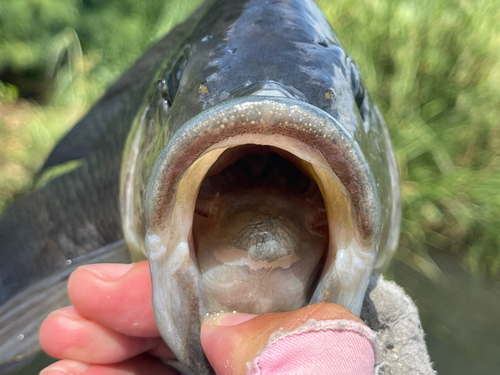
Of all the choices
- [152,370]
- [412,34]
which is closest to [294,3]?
[152,370]

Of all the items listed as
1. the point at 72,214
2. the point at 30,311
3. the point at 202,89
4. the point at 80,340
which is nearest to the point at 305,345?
the point at 202,89

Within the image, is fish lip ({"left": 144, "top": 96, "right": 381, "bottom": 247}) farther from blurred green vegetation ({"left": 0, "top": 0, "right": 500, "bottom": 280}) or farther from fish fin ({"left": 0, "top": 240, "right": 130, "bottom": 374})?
blurred green vegetation ({"left": 0, "top": 0, "right": 500, "bottom": 280})

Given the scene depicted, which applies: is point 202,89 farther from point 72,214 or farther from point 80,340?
point 72,214

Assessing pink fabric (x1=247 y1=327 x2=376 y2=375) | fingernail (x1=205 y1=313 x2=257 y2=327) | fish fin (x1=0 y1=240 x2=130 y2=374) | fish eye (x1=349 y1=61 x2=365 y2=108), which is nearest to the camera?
pink fabric (x1=247 y1=327 x2=376 y2=375)

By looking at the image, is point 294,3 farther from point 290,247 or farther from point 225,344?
point 225,344

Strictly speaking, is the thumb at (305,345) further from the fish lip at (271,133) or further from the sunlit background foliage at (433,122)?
the sunlit background foliage at (433,122)

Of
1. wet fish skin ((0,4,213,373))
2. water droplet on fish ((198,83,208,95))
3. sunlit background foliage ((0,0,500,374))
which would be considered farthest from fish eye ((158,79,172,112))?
sunlit background foliage ((0,0,500,374))

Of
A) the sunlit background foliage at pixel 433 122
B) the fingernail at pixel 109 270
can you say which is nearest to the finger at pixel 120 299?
the fingernail at pixel 109 270
